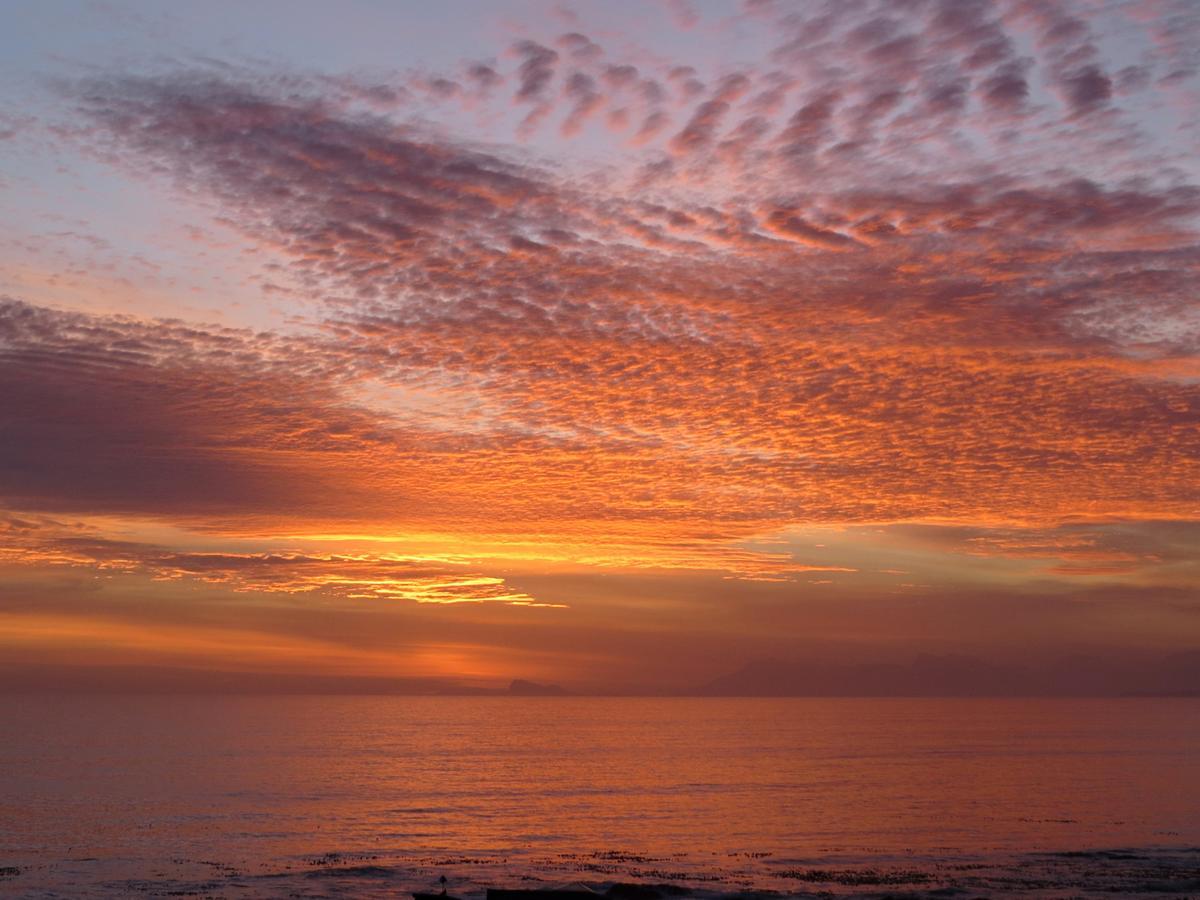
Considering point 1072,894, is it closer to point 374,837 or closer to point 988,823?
point 988,823

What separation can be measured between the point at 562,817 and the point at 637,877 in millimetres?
25675

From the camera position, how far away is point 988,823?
243ft

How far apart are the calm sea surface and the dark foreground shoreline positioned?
0.27 metres

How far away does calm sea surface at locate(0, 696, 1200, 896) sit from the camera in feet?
180

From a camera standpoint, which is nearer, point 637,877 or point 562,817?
point 637,877

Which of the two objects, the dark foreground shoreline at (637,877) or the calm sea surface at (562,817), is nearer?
the dark foreground shoreline at (637,877)

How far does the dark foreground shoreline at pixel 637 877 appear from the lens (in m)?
49.0

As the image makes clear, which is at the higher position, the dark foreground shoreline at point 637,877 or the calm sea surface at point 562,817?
the dark foreground shoreline at point 637,877

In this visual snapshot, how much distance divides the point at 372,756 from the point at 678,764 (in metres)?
41.1

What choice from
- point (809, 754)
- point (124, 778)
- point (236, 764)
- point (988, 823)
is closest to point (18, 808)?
point (124, 778)

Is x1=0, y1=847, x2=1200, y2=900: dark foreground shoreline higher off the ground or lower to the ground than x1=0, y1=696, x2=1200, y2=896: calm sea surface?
higher

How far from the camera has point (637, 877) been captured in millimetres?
53562

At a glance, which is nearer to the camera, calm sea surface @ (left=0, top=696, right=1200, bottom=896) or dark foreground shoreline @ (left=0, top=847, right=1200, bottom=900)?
dark foreground shoreline @ (left=0, top=847, right=1200, bottom=900)

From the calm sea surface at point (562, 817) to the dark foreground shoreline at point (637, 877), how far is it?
0.27 m
